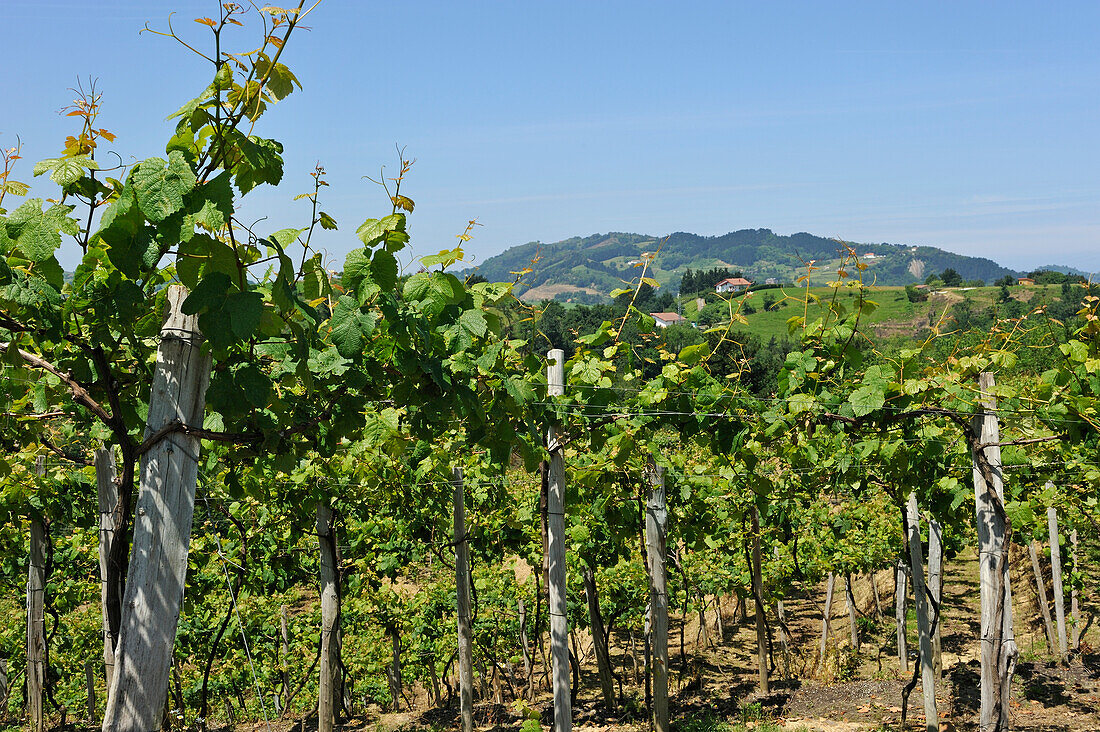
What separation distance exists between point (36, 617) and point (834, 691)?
824 centimetres

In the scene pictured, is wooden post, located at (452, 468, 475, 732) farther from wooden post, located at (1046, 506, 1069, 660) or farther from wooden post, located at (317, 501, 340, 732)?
wooden post, located at (1046, 506, 1069, 660)

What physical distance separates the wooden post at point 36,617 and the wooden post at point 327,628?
240cm

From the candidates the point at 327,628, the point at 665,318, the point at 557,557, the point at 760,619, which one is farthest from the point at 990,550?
the point at 665,318

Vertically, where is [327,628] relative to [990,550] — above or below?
below

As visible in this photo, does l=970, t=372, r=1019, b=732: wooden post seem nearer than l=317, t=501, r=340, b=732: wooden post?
Yes

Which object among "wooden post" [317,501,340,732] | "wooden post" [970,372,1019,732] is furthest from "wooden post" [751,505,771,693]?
"wooden post" [317,501,340,732]

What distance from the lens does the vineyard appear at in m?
1.95

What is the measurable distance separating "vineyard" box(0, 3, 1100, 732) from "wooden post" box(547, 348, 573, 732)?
22 mm

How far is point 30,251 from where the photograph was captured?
6.13 feet

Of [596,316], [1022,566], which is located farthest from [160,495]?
[596,316]

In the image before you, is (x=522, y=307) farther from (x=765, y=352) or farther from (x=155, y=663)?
(x=765, y=352)

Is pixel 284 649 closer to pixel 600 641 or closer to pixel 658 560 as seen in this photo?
pixel 600 641

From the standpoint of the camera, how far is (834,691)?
920 centimetres

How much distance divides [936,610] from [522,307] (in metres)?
5.09
